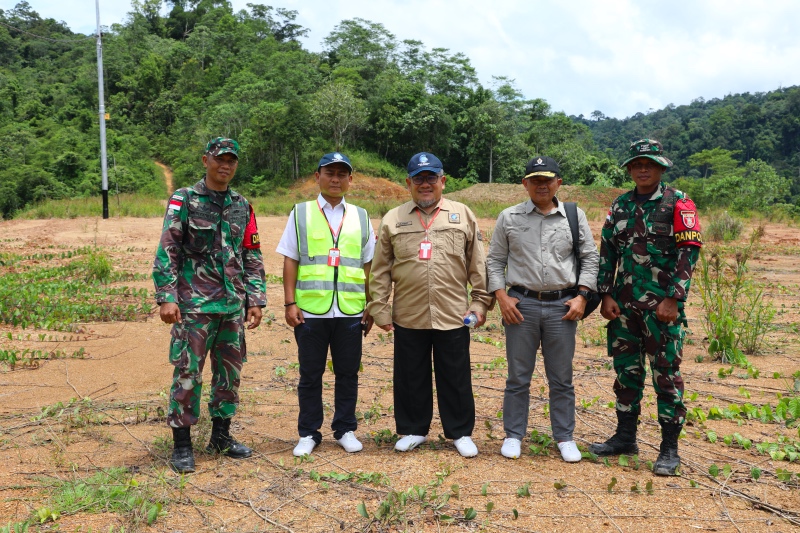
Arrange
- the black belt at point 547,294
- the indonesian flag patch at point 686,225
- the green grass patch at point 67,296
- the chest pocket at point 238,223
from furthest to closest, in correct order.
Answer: the green grass patch at point 67,296
the chest pocket at point 238,223
the black belt at point 547,294
the indonesian flag patch at point 686,225

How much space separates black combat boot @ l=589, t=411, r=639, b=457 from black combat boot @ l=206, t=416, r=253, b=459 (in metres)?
1.98

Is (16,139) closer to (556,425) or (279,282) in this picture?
(279,282)

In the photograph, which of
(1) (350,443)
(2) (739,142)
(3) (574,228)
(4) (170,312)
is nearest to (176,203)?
(4) (170,312)

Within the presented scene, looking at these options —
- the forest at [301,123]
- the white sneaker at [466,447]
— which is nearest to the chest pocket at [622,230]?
the white sneaker at [466,447]

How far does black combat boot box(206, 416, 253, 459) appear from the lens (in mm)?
3659

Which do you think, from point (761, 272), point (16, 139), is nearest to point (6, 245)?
point (761, 272)

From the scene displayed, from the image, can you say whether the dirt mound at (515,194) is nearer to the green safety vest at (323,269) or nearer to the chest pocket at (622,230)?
the chest pocket at (622,230)

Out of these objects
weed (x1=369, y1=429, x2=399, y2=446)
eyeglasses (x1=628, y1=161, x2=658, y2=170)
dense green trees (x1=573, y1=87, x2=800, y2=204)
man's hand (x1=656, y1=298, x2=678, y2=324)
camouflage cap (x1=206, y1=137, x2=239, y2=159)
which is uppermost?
dense green trees (x1=573, y1=87, x2=800, y2=204)

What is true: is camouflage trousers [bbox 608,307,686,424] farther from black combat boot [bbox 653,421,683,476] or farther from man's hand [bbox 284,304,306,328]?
man's hand [bbox 284,304,306,328]

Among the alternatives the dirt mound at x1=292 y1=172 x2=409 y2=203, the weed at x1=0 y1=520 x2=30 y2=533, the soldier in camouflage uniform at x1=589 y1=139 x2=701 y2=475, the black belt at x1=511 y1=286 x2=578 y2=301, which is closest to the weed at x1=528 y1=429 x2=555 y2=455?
the soldier in camouflage uniform at x1=589 y1=139 x2=701 y2=475

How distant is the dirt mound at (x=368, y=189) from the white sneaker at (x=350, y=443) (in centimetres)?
2640

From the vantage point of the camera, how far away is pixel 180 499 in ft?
9.92

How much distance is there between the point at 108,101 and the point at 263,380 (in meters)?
47.0

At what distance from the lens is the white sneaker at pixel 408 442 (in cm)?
365
